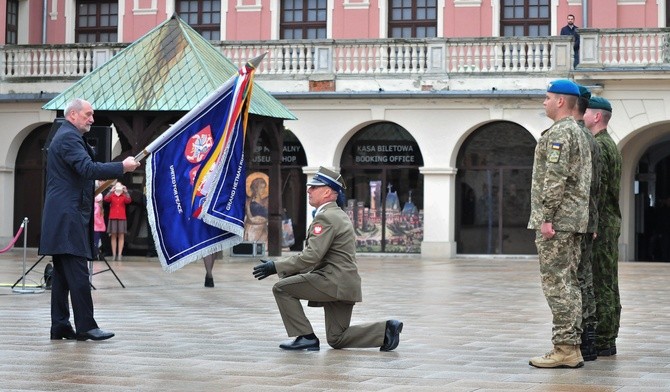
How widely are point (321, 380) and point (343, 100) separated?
26023mm

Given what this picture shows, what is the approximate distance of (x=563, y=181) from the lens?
31.6 ft

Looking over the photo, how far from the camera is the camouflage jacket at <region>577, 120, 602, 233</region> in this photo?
9969 mm

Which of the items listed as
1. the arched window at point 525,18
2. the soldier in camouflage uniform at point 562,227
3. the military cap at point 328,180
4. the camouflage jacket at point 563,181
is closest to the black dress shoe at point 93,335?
the military cap at point 328,180

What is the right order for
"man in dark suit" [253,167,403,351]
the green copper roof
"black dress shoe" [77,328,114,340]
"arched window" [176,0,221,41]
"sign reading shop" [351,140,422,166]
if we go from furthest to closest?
1. "arched window" [176,0,221,41]
2. "sign reading shop" [351,140,422,166]
3. the green copper roof
4. "black dress shoe" [77,328,114,340]
5. "man in dark suit" [253,167,403,351]

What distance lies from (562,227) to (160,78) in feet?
53.9

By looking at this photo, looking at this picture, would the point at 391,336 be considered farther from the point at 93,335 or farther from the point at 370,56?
the point at 370,56

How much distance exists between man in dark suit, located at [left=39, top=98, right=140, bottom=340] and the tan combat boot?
364 centimetres

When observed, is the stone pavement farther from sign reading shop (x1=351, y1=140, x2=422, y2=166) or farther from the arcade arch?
the arcade arch

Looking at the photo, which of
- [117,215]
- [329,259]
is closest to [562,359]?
[329,259]

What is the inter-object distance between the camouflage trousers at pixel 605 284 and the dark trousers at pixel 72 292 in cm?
407

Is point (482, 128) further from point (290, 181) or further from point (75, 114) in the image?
point (75, 114)

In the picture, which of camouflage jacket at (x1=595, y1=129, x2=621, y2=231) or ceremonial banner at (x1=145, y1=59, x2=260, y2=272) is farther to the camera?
ceremonial banner at (x1=145, y1=59, x2=260, y2=272)

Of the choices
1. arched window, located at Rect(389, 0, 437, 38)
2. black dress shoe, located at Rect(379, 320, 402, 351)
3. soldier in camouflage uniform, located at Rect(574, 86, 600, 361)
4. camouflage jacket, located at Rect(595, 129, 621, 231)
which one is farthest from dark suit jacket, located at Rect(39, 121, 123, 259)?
arched window, located at Rect(389, 0, 437, 38)

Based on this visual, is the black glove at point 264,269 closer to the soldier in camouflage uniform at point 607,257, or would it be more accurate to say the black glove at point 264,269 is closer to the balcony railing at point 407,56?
the soldier in camouflage uniform at point 607,257
